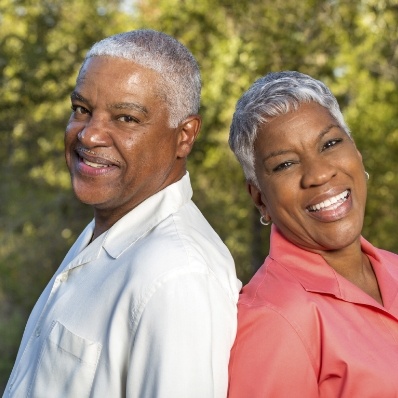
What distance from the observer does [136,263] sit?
7.28ft

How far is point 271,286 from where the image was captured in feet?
8.12

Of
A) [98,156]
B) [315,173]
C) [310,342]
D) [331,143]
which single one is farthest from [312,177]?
[98,156]

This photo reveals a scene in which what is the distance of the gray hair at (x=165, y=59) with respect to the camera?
240cm

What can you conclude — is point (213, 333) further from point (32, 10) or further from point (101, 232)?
point (32, 10)

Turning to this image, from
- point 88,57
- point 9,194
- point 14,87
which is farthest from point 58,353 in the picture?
point 9,194

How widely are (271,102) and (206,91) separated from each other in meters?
5.07

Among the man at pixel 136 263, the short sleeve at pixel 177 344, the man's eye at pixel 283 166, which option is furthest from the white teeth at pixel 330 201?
the short sleeve at pixel 177 344

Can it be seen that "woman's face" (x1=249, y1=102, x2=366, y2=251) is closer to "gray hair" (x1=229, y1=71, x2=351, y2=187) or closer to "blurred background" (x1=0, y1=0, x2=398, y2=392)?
"gray hair" (x1=229, y1=71, x2=351, y2=187)

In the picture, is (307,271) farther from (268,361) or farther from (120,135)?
(120,135)

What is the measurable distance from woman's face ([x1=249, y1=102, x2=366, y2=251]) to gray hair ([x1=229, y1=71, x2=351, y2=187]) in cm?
2

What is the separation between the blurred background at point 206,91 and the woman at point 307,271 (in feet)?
14.6

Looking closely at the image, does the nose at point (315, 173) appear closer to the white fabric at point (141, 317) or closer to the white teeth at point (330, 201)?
the white teeth at point (330, 201)

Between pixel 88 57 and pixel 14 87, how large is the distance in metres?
6.02

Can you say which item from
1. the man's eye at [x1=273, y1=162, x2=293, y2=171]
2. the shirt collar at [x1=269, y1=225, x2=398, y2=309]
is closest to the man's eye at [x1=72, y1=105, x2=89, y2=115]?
the man's eye at [x1=273, y1=162, x2=293, y2=171]
